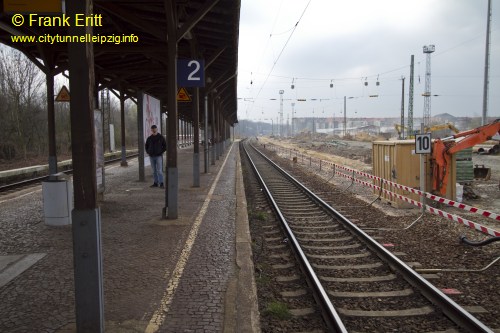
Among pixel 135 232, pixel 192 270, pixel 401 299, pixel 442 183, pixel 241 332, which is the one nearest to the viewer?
pixel 241 332

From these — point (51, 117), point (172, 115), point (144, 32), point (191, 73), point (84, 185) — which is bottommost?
point (84, 185)

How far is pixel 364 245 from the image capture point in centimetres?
762

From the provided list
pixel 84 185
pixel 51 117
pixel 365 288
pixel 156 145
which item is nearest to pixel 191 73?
pixel 156 145

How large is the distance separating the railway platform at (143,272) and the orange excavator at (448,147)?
502 centimetres

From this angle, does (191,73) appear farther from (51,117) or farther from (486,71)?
(486,71)

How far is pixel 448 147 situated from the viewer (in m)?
10.8

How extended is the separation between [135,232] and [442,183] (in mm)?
7572

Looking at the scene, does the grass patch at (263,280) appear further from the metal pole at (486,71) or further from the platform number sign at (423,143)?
the metal pole at (486,71)

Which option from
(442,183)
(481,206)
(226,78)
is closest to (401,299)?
(442,183)

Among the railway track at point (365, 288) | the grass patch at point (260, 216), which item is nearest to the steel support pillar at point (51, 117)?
the grass patch at point (260, 216)

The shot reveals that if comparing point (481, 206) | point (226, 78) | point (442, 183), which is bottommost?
point (481, 206)

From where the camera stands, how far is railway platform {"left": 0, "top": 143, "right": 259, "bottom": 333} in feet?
13.4

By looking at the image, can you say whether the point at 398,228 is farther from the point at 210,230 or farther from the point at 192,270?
the point at 192,270

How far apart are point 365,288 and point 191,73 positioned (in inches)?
268
